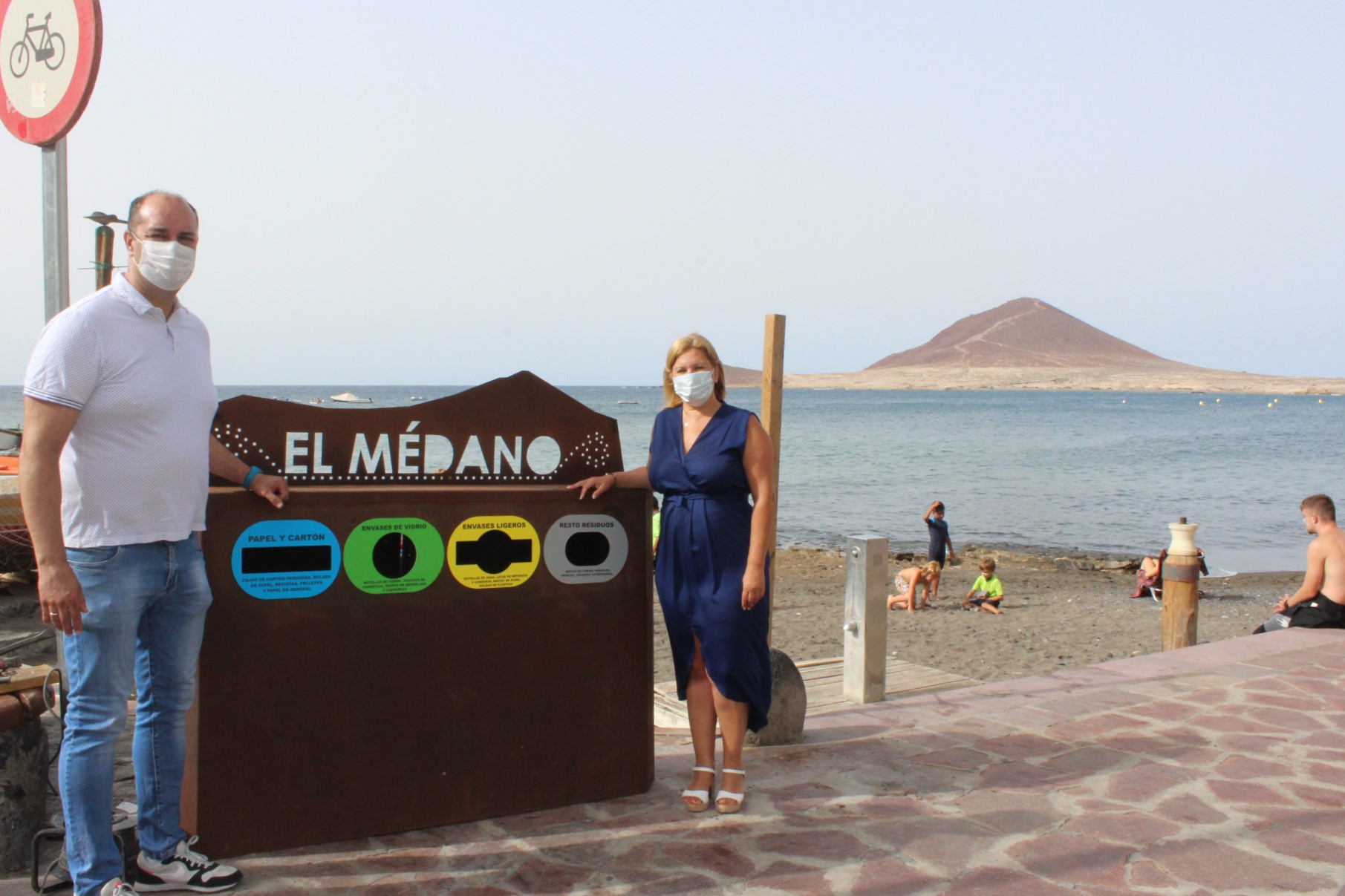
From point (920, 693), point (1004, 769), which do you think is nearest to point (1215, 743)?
point (1004, 769)

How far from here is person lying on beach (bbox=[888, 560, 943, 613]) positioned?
45.6 feet

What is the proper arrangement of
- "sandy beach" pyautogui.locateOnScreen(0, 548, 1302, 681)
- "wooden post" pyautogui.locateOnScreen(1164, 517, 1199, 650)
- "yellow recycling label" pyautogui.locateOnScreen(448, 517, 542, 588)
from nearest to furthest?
"yellow recycling label" pyautogui.locateOnScreen(448, 517, 542, 588), "wooden post" pyautogui.locateOnScreen(1164, 517, 1199, 650), "sandy beach" pyautogui.locateOnScreen(0, 548, 1302, 681)

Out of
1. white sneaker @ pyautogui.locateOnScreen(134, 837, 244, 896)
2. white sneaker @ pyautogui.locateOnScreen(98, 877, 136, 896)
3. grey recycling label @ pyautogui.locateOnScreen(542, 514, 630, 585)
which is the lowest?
white sneaker @ pyautogui.locateOnScreen(134, 837, 244, 896)

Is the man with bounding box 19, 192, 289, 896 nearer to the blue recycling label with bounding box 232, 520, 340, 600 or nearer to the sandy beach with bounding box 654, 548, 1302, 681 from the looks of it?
the blue recycling label with bounding box 232, 520, 340, 600

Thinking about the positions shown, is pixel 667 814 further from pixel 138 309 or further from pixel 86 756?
pixel 138 309

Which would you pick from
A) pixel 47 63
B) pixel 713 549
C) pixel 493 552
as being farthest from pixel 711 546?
pixel 47 63

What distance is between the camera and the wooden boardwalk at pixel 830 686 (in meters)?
5.70

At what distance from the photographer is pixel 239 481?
3299 mm

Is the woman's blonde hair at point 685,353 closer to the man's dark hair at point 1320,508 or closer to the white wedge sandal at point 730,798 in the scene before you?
the white wedge sandal at point 730,798

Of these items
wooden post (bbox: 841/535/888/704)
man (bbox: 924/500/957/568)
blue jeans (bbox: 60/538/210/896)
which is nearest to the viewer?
blue jeans (bbox: 60/538/210/896)

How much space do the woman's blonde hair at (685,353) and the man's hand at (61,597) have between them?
6.75 ft

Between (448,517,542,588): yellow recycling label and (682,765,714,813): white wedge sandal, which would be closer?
(448,517,542,588): yellow recycling label

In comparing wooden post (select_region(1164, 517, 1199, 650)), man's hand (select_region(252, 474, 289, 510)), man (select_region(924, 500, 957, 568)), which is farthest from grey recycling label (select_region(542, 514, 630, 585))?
man (select_region(924, 500, 957, 568))

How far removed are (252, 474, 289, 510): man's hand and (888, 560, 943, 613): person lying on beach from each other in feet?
37.1
